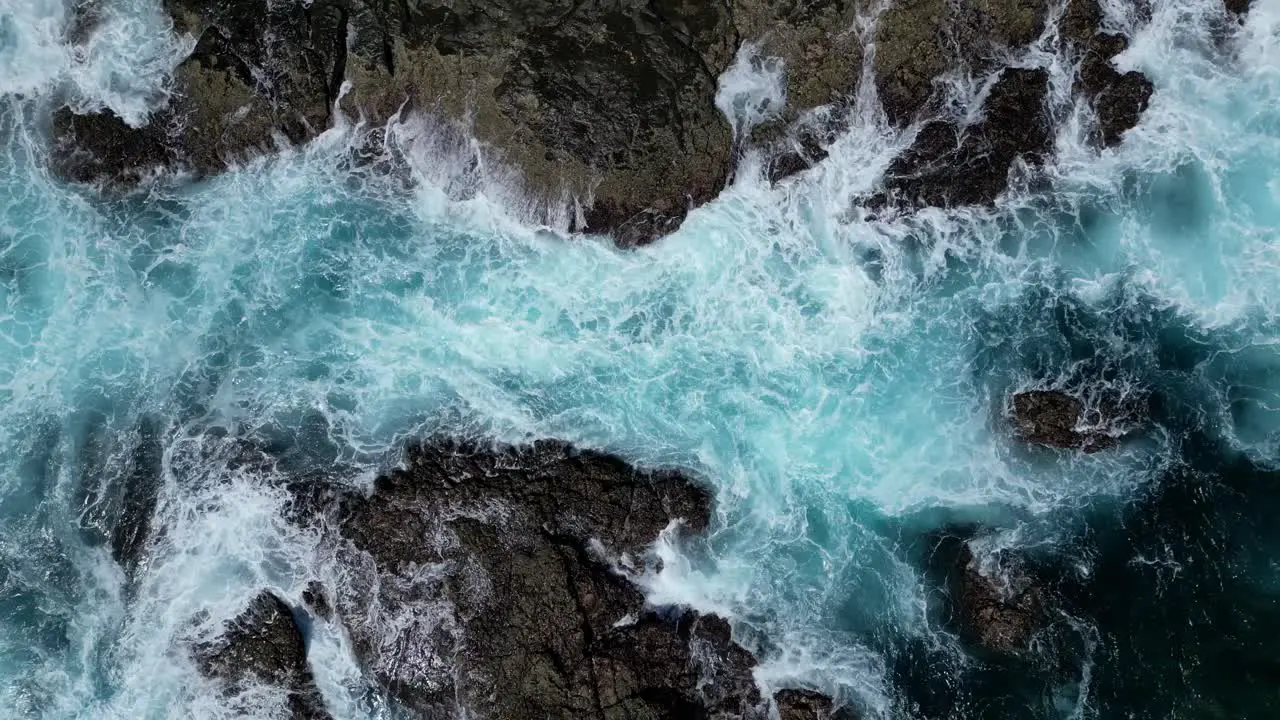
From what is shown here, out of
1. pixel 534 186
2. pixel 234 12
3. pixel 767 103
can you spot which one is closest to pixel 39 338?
pixel 234 12

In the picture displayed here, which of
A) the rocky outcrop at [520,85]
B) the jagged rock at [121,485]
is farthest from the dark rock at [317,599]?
the rocky outcrop at [520,85]

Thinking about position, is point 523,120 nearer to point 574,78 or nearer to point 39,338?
point 574,78

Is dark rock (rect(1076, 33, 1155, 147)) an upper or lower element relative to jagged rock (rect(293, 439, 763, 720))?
upper

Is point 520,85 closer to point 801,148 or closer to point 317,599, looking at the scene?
point 801,148

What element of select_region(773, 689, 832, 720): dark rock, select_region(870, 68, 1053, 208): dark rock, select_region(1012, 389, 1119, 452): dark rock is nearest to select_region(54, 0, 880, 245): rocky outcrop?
select_region(870, 68, 1053, 208): dark rock

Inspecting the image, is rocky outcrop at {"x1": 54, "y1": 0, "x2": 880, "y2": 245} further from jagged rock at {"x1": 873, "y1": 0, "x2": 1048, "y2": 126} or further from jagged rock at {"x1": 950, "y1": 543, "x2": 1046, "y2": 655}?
jagged rock at {"x1": 950, "y1": 543, "x2": 1046, "y2": 655}

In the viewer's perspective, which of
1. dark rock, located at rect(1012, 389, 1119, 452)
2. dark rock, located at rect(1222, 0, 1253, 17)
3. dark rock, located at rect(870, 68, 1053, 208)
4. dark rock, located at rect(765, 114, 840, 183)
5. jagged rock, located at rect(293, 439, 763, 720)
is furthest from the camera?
dark rock, located at rect(765, 114, 840, 183)

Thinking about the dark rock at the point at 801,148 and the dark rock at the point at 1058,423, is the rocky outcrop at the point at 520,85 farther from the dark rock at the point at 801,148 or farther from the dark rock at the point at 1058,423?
the dark rock at the point at 1058,423

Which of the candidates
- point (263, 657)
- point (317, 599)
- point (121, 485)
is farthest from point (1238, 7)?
point (121, 485)

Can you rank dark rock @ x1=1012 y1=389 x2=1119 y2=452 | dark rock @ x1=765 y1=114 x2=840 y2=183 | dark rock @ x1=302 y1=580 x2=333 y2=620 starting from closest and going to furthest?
1. dark rock @ x1=302 y1=580 x2=333 y2=620
2. dark rock @ x1=1012 y1=389 x2=1119 y2=452
3. dark rock @ x1=765 y1=114 x2=840 y2=183
